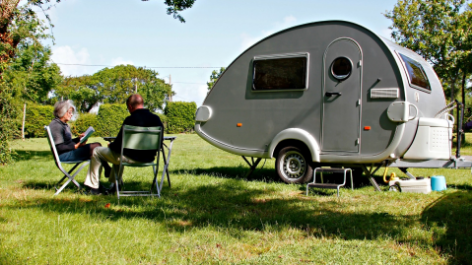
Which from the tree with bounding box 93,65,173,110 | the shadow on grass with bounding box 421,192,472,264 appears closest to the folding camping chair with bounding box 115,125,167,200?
the shadow on grass with bounding box 421,192,472,264

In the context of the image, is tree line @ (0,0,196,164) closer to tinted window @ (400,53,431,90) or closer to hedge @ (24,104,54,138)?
tinted window @ (400,53,431,90)

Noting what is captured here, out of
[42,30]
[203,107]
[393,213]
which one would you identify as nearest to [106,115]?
[42,30]

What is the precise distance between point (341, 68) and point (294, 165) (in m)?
1.89

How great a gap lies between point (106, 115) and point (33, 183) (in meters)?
28.1

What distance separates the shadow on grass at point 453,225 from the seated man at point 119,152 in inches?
143

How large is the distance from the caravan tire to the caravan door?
450mm

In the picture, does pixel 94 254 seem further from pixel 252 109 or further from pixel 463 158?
pixel 463 158

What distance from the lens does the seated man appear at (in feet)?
19.2

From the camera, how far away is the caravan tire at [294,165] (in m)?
7.43

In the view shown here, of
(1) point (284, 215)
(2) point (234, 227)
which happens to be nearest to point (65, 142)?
(2) point (234, 227)

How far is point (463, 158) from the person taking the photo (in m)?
6.95

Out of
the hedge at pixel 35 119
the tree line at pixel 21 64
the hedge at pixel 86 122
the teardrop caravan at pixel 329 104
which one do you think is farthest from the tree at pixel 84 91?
the teardrop caravan at pixel 329 104

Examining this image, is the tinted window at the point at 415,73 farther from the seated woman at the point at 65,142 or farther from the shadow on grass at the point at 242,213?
the seated woman at the point at 65,142

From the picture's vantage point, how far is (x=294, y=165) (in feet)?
25.0
